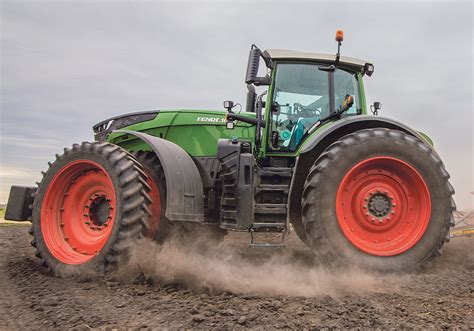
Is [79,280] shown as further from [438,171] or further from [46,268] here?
[438,171]

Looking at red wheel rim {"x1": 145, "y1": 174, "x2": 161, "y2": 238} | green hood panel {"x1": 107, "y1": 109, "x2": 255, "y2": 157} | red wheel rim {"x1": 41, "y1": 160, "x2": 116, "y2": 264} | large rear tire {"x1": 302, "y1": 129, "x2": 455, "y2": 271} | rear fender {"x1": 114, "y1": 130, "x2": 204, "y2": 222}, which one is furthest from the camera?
green hood panel {"x1": 107, "y1": 109, "x2": 255, "y2": 157}

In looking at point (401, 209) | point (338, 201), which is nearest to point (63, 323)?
point (338, 201)

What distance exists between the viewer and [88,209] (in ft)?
14.5

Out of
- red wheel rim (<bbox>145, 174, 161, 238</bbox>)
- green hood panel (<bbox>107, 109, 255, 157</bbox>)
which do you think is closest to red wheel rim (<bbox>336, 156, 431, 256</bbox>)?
green hood panel (<bbox>107, 109, 255, 157</bbox>)

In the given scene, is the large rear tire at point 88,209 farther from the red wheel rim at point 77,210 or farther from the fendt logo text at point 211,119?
the fendt logo text at point 211,119

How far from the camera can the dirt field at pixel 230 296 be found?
270cm

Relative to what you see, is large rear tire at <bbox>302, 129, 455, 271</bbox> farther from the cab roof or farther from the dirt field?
the cab roof

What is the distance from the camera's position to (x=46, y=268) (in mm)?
4246

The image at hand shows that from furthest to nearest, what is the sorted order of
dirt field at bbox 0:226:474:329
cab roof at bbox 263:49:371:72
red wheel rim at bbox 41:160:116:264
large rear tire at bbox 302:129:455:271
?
cab roof at bbox 263:49:371:72 < red wheel rim at bbox 41:160:116:264 < large rear tire at bbox 302:129:455:271 < dirt field at bbox 0:226:474:329

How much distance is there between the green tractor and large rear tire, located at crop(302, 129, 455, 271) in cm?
1

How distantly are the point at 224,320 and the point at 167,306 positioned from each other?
0.57 meters

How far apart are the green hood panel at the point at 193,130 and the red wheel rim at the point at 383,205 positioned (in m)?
1.80

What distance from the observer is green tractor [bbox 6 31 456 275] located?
152 inches

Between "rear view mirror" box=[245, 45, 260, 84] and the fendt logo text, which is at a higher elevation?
"rear view mirror" box=[245, 45, 260, 84]
